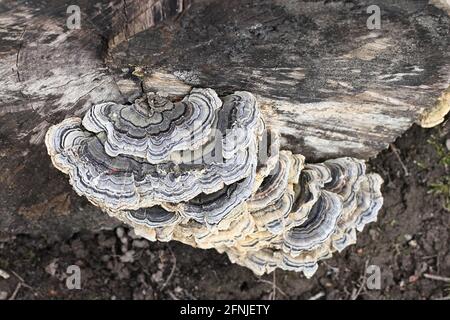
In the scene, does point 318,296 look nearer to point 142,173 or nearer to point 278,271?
point 278,271

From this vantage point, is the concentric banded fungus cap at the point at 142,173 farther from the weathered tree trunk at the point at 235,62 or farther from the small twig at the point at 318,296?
the small twig at the point at 318,296

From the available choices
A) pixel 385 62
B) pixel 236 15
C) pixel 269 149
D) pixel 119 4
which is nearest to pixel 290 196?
pixel 269 149

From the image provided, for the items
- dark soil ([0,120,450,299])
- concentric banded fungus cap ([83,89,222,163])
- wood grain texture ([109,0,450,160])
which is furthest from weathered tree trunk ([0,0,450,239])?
dark soil ([0,120,450,299])

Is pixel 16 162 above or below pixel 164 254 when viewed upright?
above

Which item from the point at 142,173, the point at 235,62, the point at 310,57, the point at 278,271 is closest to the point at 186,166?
the point at 142,173

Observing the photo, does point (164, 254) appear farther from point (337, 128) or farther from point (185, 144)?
point (185, 144)
